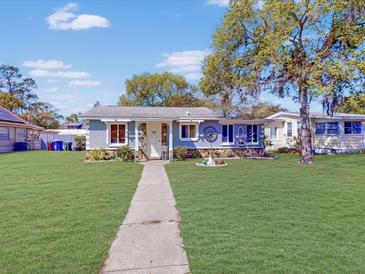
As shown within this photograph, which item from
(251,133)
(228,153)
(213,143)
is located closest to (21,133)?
(213,143)

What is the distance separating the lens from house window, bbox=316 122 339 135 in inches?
1009

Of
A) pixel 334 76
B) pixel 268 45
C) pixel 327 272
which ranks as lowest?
pixel 327 272

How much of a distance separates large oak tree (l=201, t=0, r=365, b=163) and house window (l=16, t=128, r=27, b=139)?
75.5ft

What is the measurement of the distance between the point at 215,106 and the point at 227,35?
25.4 metres

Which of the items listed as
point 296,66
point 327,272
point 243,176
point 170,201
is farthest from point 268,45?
point 327,272

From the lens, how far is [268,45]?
1702 centimetres

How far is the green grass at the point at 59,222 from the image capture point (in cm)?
396

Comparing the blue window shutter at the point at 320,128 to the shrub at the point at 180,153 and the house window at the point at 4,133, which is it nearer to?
the shrub at the point at 180,153

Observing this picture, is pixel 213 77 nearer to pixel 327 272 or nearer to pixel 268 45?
pixel 268 45

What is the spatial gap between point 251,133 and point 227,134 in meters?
1.90

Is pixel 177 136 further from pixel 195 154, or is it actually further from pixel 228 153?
pixel 228 153

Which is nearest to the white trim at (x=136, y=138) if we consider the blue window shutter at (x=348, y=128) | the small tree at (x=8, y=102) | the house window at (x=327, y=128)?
the house window at (x=327, y=128)

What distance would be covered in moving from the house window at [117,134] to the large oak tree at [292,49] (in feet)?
22.8

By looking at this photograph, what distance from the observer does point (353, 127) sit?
84.8 ft
